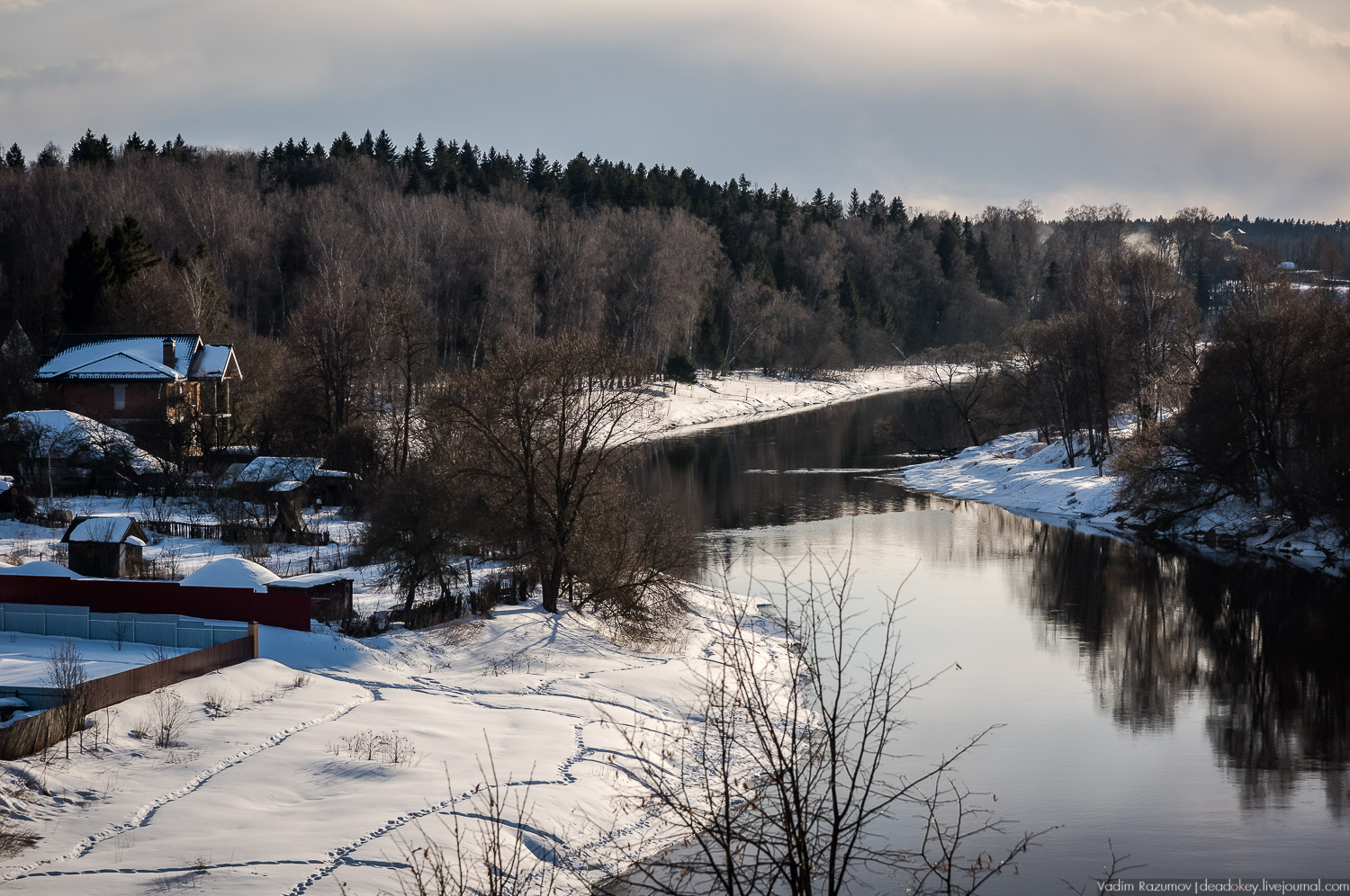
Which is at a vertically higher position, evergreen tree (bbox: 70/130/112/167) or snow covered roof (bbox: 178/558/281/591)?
evergreen tree (bbox: 70/130/112/167)

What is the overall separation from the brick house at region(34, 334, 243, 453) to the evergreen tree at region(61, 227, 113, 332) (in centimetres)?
539

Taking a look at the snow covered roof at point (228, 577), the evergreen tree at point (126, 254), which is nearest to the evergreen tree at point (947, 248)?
the evergreen tree at point (126, 254)

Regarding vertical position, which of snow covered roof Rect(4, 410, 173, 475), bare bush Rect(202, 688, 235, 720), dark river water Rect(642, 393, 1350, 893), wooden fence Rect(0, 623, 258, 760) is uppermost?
snow covered roof Rect(4, 410, 173, 475)

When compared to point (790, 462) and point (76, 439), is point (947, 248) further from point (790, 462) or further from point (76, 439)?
point (76, 439)

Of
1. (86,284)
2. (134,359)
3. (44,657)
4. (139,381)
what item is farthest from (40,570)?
(86,284)

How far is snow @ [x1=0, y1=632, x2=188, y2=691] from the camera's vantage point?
18.8m

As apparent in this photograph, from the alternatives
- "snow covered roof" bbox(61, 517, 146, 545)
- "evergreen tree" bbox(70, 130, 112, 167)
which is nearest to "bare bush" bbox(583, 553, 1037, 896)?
"snow covered roof" bbox(61, 517, 146, 545)

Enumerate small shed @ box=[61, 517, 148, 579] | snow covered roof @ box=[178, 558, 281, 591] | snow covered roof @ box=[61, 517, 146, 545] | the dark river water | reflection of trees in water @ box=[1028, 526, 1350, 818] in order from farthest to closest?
snow covered roof @ box=[61, 517, 146, 545]
small shed @ box=[61, 517, 148, 579]
snow covered roof @ box=[178, 558, 281, 591]
reflection of trees in water @ box=[1028, 526, 1350, 818]
the dark river water

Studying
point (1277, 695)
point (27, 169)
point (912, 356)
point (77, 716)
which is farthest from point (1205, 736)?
point (912, 356)

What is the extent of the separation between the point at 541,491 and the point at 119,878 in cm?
1605

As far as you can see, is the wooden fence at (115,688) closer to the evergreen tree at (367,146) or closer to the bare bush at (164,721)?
the bare bush at (164,721)

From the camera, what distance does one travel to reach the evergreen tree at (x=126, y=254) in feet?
188

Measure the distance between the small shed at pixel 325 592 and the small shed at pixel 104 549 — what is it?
6884mm

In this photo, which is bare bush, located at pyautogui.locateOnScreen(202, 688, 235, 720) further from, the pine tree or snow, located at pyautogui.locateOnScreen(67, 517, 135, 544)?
the pine tree
